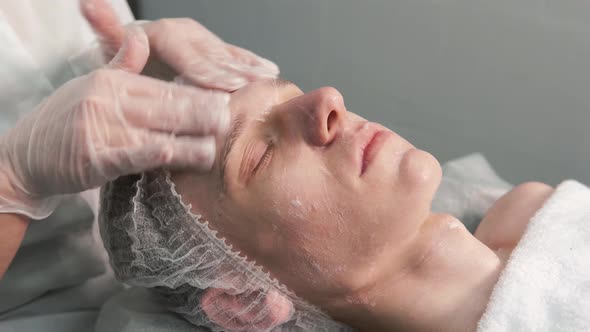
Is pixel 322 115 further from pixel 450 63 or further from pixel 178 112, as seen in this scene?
pixel 450 63

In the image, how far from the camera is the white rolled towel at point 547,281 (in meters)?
1.06

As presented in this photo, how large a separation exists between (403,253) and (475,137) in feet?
3.21

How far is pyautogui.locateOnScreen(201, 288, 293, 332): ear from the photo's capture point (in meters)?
1.06

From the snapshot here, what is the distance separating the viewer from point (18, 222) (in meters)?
1.04

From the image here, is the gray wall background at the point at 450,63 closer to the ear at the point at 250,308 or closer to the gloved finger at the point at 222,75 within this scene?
the gloved finger at the point at 222,75

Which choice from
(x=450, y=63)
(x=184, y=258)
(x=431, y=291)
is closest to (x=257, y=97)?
(x=184, y=258)

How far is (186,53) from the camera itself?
1213 millimetres

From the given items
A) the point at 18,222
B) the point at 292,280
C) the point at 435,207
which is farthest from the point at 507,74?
the point at 18,222

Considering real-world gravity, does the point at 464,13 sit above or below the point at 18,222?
above

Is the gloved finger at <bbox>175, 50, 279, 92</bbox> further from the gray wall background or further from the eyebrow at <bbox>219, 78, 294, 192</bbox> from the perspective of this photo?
the gray wall background

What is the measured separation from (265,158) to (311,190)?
4.3 inches

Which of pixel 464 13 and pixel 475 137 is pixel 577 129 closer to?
pixel 475 137

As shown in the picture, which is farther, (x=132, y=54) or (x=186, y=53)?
(x=186, y=53)

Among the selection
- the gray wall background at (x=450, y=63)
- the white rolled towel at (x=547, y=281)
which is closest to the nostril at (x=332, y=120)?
the white rolled towel at (x=547, y=281)
